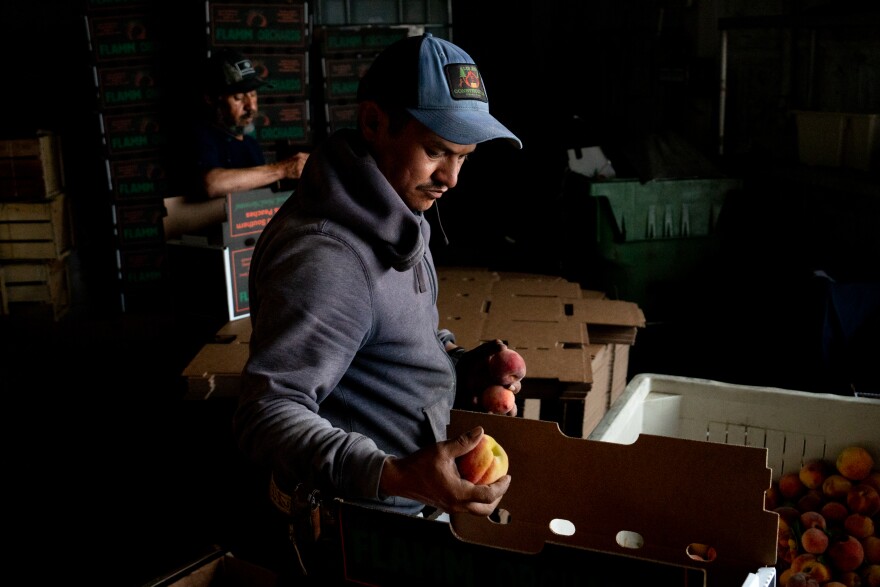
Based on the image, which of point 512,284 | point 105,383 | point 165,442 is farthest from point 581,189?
point 105,383

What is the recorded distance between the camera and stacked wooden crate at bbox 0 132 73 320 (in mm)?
5891

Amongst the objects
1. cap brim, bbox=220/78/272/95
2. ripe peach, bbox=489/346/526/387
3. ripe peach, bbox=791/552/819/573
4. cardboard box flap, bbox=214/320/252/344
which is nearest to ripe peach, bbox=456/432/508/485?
ripe peach, bbox=489/346/526/387

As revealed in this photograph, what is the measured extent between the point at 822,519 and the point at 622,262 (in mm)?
3097

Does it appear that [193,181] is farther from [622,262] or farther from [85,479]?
[622,262]

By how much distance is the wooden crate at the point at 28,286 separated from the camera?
6.08 m

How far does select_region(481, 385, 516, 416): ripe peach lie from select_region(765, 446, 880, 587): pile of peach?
2.55ft

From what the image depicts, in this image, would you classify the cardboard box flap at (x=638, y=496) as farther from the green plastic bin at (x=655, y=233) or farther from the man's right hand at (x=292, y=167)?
the green plastic bin at (x=655, y=233)

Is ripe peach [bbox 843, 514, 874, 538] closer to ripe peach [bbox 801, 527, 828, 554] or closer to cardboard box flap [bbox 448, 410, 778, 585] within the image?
ripe peach [bbox 801, 527, 828, 554]

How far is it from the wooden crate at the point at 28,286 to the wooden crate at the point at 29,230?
0.25 feet

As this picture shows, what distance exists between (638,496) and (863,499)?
1.01 m

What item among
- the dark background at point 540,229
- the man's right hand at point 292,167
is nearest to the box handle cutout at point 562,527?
the dark background at point 540,229

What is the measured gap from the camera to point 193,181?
372cm

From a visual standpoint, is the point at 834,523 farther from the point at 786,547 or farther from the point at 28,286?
the point at 28,286

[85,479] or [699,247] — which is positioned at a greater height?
[699,247]
